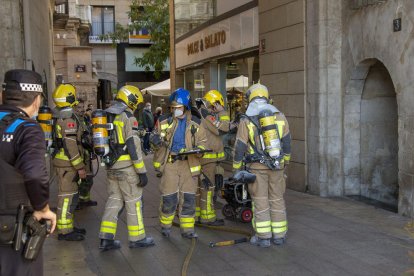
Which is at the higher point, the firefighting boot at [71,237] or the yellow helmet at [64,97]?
the yellow helmet at [64,97]

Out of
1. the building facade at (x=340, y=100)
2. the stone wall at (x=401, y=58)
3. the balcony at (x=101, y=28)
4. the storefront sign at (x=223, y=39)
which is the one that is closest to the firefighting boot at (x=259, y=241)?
the stone wall at (x=401, y=58)

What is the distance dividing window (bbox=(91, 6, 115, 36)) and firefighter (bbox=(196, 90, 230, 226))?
31.0 m

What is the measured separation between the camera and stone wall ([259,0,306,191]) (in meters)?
9.88

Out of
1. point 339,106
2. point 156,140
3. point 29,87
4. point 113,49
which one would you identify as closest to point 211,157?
point 156,140

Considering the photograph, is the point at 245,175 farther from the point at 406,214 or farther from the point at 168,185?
the point at 406,214

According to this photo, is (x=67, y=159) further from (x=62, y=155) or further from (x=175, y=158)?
(x=175, y=158)

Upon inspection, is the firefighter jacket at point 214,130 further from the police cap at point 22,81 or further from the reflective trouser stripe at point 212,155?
the police cap at point 22,81

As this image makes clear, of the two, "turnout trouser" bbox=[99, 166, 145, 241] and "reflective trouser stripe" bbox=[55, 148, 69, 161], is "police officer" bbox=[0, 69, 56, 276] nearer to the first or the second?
"turnout trouser" bbox=[99, 166, 145, 241]

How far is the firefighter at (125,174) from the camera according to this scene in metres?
6.34

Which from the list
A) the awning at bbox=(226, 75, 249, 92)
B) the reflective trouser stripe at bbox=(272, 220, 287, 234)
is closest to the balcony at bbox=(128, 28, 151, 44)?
the awning at bbox=(226, 75, 249, 92)

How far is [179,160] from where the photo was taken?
22.5ft

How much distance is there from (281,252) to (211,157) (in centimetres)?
209

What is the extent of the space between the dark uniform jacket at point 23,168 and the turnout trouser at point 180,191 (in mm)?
3362

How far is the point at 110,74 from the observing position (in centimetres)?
3762
